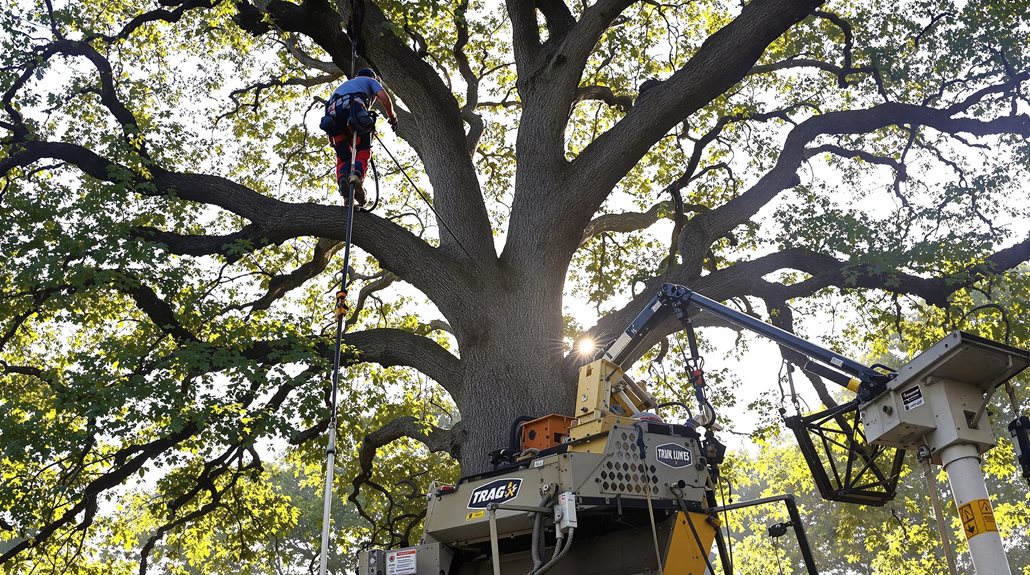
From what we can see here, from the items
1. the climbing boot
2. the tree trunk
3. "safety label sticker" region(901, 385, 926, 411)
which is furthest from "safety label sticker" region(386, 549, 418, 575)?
"safety label sticker" region(901, 385, 926, 411)

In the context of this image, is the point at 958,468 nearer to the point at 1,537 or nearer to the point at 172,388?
the point at 172,388

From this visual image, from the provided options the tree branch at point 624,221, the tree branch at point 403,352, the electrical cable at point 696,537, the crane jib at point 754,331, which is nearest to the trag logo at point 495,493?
the electrical cable at point 696,537

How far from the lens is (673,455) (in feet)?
20.0

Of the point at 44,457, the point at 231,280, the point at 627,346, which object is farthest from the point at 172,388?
the point at 627,346

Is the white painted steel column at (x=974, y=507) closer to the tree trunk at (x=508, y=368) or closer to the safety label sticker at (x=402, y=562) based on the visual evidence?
the safety label sticker at (x=402, y=562)

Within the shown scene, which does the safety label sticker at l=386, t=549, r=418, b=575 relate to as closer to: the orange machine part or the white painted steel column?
the orange machine part

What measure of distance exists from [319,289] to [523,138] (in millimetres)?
7831

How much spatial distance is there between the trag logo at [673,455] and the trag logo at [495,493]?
1.09 metres

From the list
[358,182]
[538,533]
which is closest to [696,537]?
[538,533]

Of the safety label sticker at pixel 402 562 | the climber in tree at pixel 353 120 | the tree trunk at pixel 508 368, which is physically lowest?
the safety label sticker at pixel 402 562

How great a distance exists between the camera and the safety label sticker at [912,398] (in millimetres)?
5582

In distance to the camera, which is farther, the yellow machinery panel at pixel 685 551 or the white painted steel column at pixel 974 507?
the yellow machinery panel at pixel 685 551

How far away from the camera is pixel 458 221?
35.0ft

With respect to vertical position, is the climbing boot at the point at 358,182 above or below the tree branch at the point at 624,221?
below
